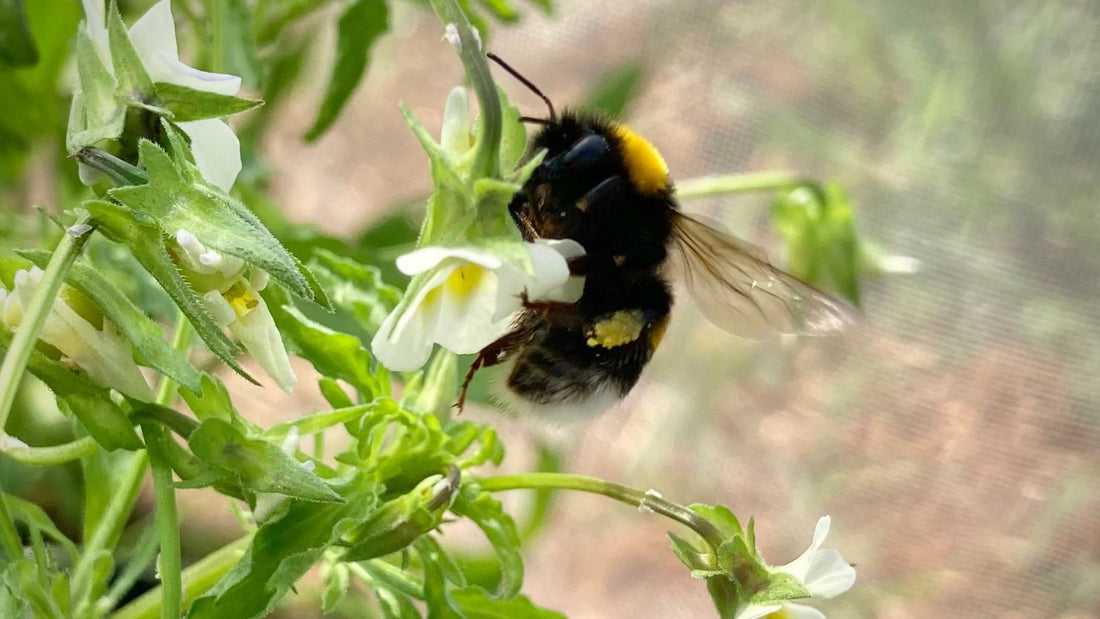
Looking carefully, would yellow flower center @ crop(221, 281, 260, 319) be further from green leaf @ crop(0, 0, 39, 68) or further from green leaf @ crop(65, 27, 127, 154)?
green leaf @ crop(0, 0, 39, 68)

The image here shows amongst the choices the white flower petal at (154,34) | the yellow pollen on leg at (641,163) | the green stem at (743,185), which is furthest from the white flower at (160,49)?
the green stem at (743,185)

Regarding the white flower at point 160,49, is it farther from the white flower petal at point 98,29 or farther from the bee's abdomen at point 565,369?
the bee's abdomen at point 565,369

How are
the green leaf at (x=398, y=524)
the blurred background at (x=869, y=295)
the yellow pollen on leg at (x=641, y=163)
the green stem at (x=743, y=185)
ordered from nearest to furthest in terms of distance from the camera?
the green leaf at (x=398, y=524), the yellow pollen on leg at (x=641, y=163), the green stem at (x=743, y=185), the blurred background at (x=869, y=295)

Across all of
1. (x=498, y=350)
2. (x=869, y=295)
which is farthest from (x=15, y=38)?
(x=869, y=295)

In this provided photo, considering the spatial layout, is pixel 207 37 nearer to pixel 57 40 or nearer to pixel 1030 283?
pixel 57 40

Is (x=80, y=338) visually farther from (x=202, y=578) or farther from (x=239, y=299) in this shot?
(x=202, y=578)

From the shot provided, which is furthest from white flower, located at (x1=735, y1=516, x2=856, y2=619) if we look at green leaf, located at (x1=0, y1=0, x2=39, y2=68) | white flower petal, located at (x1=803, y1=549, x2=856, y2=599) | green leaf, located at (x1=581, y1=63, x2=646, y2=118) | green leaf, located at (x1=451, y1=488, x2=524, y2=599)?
green leaf, located at (x1=581, y1=63, x2=646, y2=118)

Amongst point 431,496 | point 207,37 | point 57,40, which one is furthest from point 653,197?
point 57,40
